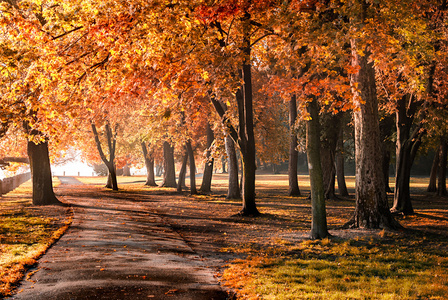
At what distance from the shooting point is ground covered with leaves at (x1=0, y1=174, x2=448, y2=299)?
7.01m

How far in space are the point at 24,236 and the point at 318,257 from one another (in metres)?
7.89

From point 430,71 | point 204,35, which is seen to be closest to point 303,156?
point 430,71

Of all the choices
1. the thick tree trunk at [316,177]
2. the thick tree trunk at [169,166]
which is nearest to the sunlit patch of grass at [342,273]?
the thick tree trunk at [316,177]

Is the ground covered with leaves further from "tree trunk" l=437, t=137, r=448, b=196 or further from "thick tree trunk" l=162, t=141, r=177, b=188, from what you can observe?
"thick tree trunk" l=162, t=141, r=177, b=188

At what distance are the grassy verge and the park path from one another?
0.81 feet

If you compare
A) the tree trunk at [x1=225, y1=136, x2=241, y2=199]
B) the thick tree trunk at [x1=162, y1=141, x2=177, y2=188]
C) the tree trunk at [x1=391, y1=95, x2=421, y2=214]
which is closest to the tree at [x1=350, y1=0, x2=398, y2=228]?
the tree trunk at [x1=391, y1=95, x2=421, y2=214]

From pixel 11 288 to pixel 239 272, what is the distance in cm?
391

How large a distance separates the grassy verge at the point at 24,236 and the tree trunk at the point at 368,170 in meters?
8.91

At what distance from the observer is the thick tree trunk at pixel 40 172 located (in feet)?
64.5

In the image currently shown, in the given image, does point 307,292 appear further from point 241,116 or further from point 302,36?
point 241,116

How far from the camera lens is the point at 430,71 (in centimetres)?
1755

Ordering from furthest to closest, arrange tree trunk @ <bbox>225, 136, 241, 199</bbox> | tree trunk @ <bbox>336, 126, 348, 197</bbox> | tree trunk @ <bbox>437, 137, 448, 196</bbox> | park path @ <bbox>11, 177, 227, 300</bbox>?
tree trunk @ <bbox>437, 137, 448, 196</bbox> → tree trunk @ <bbox>336, 126, 348, 197</bbox> → tree trunk @ <bbox>225, 136, 241, 199</bbox> → park path @ <bbox>11, 177, 227, 300</bbox>

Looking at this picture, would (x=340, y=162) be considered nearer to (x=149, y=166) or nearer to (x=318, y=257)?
(x=318, y=257)

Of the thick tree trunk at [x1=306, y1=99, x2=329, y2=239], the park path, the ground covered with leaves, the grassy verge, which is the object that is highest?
the thick tree trunk at [x1=306, y1=99, x2=329, y2=239]
